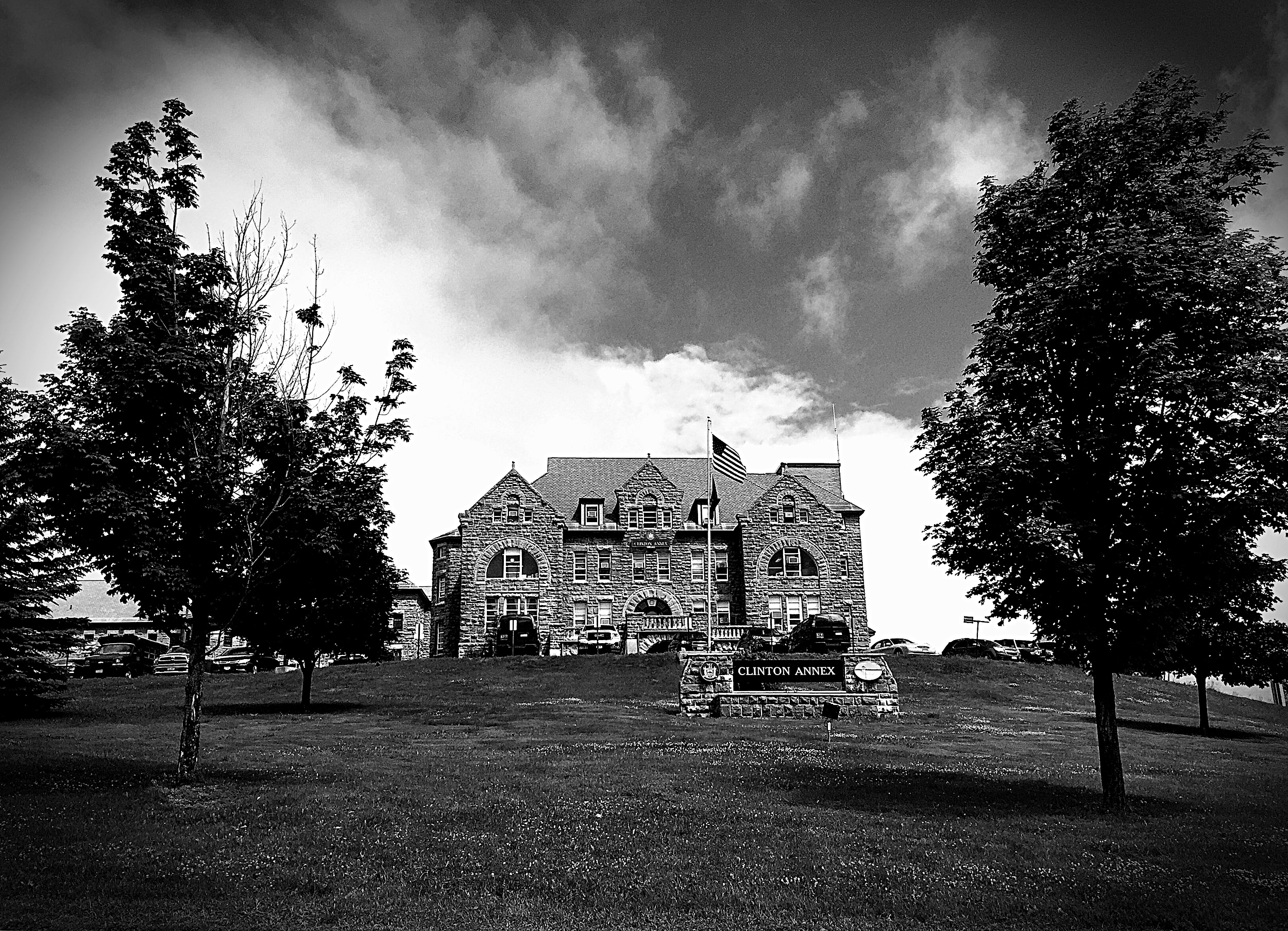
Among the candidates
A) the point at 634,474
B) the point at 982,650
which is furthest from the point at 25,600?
the point at 982,650

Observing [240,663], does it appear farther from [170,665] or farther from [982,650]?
[982,650]

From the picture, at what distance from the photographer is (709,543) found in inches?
2435

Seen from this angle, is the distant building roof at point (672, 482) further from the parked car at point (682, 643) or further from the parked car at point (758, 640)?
the parked car at point (682, 643)

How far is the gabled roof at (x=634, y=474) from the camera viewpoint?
71.1 metres

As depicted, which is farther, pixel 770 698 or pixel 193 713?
pixel 770 698

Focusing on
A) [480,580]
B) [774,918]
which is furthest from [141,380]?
[480,580]

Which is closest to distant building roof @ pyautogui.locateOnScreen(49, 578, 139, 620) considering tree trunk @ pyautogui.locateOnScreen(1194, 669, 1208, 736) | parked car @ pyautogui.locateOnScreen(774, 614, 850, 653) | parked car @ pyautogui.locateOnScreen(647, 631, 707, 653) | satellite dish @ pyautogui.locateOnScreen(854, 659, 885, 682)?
parked car @ pyautogui.locateOnScreen(647, 631, 707, 653)

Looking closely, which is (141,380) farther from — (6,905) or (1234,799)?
(1234,799)

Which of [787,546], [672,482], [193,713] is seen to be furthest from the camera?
[672,482]

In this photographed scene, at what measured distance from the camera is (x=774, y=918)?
1042 centimetres

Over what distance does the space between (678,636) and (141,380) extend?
46.0m

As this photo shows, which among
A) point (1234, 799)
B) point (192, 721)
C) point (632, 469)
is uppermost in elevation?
point (632, 469)

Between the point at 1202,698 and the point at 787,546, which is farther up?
the point at 787,546

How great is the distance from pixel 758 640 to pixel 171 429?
140ft
